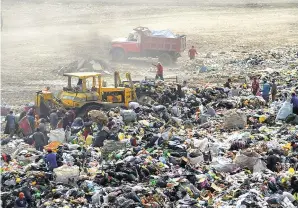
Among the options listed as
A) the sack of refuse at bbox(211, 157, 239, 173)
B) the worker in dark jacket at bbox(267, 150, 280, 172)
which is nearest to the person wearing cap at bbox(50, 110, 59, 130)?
the sack of refuse at bbox(211, 157, 239, 173)

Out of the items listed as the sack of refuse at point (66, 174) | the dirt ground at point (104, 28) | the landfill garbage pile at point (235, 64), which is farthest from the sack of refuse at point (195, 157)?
the landfill garbage pile at point (235, 64)

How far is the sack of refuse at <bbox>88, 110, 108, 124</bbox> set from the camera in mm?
14828

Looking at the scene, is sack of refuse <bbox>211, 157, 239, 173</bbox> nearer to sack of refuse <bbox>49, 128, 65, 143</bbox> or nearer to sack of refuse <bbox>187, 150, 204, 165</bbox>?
sack of refuse <bbox>187, 150, 204, 165</bbox>

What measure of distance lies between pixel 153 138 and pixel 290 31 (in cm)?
2424

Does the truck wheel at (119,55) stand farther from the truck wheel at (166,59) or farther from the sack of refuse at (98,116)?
the sack of refuse at (98,116)

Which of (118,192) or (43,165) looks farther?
(43,165)

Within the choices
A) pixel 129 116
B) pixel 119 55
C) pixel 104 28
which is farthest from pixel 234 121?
pixel 104 28

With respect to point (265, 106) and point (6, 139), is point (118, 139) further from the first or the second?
point (265, 106)

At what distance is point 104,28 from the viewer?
120ft

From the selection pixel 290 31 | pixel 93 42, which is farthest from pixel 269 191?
pixel 290 31

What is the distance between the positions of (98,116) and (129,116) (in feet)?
3.23

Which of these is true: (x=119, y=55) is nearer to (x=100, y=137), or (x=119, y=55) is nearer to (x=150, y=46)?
(x=150, y=46)

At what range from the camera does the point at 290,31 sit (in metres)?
35.6

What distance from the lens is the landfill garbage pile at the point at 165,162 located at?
10398 mm
